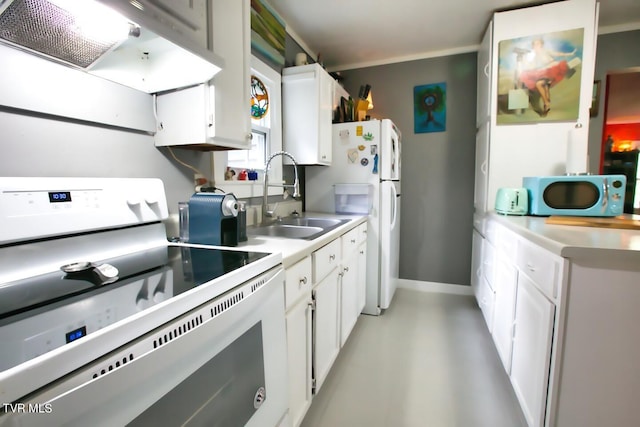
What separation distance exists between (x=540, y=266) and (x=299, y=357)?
1.09 meters

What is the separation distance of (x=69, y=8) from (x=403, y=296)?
3.10 metres

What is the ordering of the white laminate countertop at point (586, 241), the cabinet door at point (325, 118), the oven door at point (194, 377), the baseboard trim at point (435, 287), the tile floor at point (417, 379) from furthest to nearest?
1. the baseboard trim at point (435, 287)
2. the cabinet door at point (325, 118)
3. the tile floor at point (417, 379)
4. the white laminate countertop at point (586, 241)
5. the oven door at point (194, 377)

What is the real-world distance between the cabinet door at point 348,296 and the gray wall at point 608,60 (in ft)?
7.77

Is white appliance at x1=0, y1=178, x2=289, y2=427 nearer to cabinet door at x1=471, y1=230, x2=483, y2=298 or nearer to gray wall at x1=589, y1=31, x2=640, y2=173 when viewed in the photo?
cabinet door at x1=471, y1=230, x2=483, y2=298

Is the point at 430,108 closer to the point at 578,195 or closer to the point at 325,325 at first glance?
the point at 578,195

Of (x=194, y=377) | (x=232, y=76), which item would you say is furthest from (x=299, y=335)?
(x=232, y=76)

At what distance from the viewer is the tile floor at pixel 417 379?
4.85 feet

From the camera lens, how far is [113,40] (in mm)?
862

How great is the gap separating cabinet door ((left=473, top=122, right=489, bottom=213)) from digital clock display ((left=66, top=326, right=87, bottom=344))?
2.69m

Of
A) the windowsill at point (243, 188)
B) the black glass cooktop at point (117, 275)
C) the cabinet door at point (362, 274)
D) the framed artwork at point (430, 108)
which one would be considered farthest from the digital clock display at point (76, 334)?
the framed artwork at point (430, 108)

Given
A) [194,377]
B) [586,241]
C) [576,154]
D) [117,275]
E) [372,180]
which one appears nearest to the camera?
[194,377]

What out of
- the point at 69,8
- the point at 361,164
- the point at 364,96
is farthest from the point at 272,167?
the point at 69,8

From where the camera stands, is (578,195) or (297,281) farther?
(578,195)

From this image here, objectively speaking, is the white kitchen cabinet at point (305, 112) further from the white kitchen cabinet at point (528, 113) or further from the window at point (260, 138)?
the white kitchen cabinet at point (528, 113)
